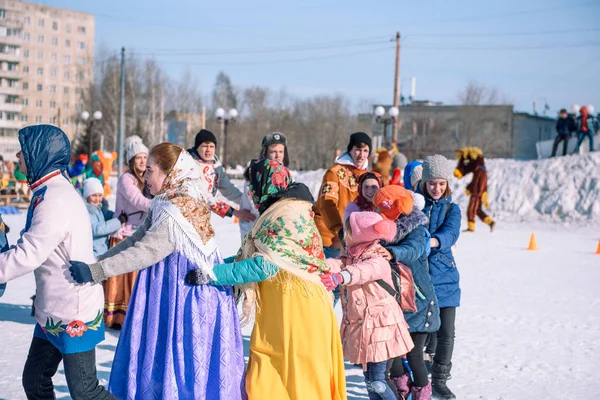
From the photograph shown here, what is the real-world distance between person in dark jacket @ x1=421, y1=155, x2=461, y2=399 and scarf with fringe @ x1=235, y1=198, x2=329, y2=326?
138 cm

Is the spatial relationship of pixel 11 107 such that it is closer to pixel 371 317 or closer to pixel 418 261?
pixel 418 261

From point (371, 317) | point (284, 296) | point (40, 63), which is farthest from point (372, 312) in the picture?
point (40, 63)

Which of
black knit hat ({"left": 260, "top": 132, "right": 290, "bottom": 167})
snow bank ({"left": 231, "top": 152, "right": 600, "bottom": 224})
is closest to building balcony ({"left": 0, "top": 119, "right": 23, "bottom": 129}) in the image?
snow bank ({"left": 231, "top": 152, "right": 600, "bottom": 224})

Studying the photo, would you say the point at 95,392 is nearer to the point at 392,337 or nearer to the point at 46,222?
the point at 46,222

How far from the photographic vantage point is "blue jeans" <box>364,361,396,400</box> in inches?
161

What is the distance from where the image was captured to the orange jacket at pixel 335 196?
602 centimetres

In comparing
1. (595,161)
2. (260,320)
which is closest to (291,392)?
(260,320)

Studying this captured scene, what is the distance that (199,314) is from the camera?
3.56 metres

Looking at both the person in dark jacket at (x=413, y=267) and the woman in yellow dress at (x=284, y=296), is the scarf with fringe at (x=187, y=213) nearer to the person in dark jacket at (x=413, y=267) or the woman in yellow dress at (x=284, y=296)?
the woman in yellow dress at (x=284, y=296)

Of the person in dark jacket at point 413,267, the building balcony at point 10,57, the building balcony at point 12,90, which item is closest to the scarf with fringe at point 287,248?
the person in dark jacket at point 413,267

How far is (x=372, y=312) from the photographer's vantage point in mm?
4133

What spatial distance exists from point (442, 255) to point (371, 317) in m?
1.08

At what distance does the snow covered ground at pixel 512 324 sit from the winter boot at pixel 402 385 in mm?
547

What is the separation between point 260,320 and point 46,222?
125 centimetres
